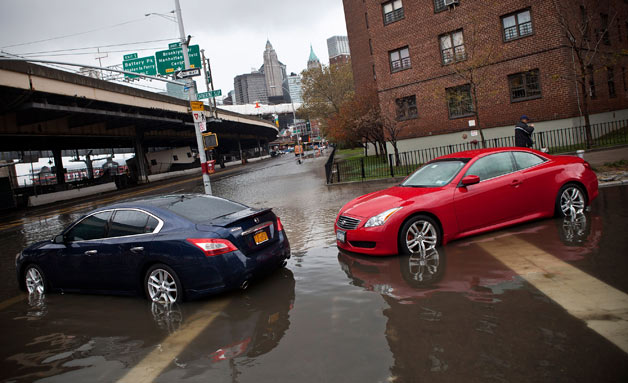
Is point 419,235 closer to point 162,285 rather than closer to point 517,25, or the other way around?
point 162,285

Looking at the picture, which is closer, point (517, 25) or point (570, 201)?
point (570, 201)

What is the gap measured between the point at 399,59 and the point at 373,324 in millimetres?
24726

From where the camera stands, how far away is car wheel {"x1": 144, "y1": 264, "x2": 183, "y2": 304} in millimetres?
5699

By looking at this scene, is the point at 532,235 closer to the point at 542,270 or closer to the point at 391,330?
the point at 542,270

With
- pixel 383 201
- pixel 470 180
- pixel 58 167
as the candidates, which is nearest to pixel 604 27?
pixel 470 180

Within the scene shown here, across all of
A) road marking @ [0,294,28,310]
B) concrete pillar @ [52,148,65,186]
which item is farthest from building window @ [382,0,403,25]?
concrete pillar @ [52,148,65,186]

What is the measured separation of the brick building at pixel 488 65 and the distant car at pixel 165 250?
15324 millimetres

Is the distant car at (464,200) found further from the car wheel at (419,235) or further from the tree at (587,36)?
the tree at (587,36)

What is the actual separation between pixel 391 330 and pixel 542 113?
2141 centimetres

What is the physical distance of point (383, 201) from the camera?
7016 mm

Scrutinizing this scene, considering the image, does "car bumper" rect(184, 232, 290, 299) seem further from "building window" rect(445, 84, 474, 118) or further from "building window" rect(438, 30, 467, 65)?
"building window" rect(438, 30, 467, 65)

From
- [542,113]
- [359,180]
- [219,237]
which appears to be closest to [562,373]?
[219,237]

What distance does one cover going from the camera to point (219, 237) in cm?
555

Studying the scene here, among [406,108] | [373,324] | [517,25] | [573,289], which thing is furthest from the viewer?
[406,108]
